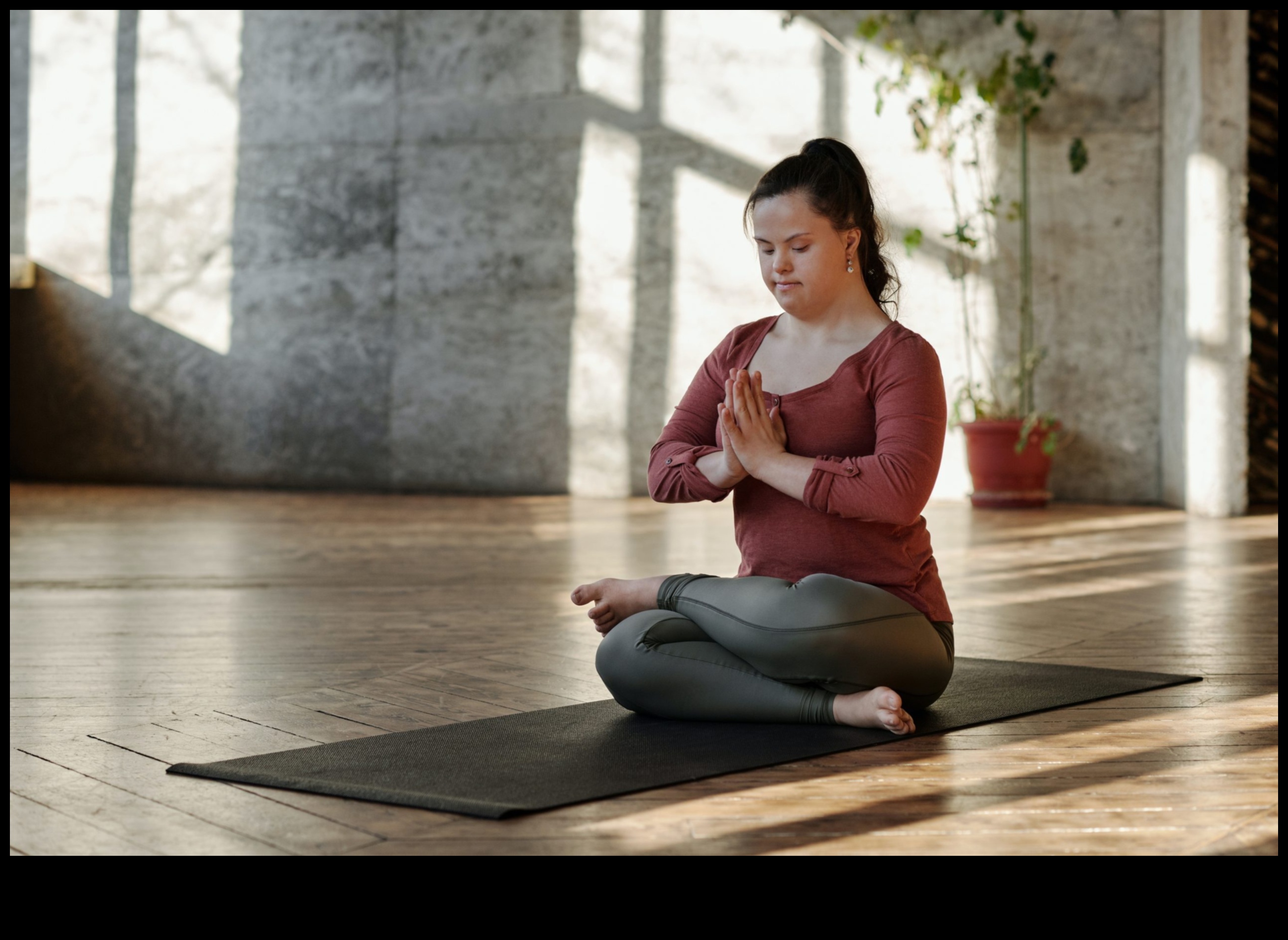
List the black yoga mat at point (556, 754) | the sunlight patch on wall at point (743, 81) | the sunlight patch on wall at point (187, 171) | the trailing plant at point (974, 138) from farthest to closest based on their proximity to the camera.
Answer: the sunlight patch on wall at point (187, 171) < the sunlight patch on wall at point (743, 81) < the trailing plant at point (974, 138) < the black yoga mat at point (556, 754)

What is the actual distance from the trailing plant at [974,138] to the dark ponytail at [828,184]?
5.12m

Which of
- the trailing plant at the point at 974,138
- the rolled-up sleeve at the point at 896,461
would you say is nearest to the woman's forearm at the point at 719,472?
the rolled-up sleeve at the point at 896,461

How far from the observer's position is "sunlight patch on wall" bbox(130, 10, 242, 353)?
8.83m

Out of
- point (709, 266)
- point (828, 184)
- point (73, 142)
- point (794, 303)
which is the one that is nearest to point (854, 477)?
point (794, 303)

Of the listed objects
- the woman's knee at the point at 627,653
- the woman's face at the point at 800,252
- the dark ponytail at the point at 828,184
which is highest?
the dark ponytail at the point at 828,184

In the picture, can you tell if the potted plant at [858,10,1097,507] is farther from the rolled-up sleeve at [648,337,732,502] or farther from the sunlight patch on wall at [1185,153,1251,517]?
the rolled-up sleeve at [648,337,732,502]

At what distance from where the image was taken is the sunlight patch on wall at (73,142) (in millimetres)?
9117

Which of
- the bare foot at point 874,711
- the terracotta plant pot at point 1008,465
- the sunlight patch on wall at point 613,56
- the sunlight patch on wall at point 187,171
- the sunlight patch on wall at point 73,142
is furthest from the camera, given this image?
the sunlight patch on wall at point 73,142

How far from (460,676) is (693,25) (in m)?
5.99

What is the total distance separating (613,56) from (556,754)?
21.9ft

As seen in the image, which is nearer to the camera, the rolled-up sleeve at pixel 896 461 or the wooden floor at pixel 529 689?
the wooden floor at pixel 529 689

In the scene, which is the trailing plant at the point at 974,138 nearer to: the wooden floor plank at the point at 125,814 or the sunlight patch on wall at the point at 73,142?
the sunlight patch on wall at the point at 73,142

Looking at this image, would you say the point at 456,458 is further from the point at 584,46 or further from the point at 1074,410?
the point at 1074,410
